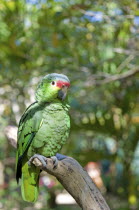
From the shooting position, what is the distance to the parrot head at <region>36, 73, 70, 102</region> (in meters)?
1.24

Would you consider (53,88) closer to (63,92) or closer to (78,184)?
(63,92)

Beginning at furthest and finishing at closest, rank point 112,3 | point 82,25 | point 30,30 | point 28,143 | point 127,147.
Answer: point 127,147
point 30,30
point 82,25
point 112,3
point 28,143

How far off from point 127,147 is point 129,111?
1.18ft

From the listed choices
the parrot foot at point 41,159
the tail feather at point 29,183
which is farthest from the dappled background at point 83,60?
the parrot foot at point 41,159

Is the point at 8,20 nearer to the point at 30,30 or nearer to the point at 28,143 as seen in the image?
the point at 30,30

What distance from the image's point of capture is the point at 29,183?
142 centimetres

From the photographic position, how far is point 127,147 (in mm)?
3266

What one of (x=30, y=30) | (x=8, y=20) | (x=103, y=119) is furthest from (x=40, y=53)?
(x=103, y=119)

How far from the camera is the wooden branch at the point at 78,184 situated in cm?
128

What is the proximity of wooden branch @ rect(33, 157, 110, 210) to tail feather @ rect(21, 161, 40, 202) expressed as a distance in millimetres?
90

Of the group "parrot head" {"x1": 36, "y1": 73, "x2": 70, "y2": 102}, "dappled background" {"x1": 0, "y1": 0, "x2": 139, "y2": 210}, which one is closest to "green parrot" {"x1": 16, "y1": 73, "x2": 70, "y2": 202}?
"parrot head" {"x1": 36, "y1": 73, "x2": 70, "y2": 102}

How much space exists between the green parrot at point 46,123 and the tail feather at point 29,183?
0.02 meters

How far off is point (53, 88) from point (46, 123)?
0.15 metres

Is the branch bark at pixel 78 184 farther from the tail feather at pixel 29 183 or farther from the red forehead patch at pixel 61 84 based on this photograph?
the red forehead patch at pixel 61 84
